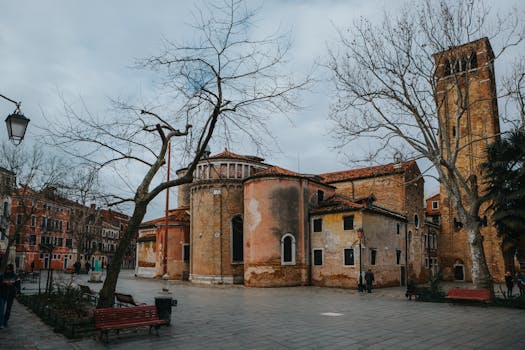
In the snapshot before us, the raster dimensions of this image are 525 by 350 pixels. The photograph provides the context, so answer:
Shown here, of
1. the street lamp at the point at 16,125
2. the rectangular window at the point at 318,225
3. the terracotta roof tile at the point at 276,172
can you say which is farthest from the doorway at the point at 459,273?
the street lamp at the point at 16,125

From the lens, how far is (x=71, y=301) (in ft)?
42.0

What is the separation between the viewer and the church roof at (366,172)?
116 ft

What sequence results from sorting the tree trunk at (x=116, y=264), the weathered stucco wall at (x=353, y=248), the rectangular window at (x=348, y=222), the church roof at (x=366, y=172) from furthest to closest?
the church roof at (x=366, y=172), the rectangular window at (x=348, y=222), the weathered stucco wall at (x=353, y=248), the tree trunk at (x=116, y=264)

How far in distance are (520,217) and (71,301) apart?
21.5m

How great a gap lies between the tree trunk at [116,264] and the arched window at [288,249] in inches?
711

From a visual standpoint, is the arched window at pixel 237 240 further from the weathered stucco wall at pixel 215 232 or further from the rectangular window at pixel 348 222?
the rectangular window at pixel 348 222

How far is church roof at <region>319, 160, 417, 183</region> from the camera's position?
1388 inches

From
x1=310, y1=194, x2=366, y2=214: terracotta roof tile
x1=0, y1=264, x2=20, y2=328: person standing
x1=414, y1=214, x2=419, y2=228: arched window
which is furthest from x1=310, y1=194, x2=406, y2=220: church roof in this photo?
x1=0, y1=264, x2=20, y2=328: person standing

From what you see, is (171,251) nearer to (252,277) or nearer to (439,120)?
(252,277)

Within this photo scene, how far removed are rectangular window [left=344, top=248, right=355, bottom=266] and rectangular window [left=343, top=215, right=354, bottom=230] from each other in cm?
151

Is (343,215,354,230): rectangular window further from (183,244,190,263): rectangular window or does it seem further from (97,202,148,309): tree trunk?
(97,202,148,309): tree trunk

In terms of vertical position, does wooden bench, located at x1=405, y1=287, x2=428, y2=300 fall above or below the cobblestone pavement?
below

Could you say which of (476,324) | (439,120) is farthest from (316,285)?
(476,324)

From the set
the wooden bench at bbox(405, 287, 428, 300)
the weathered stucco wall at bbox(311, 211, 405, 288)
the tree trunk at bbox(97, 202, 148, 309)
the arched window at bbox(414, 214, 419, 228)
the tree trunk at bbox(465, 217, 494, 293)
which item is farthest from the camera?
the arched window at bbox(414, 214, 419, 228)
